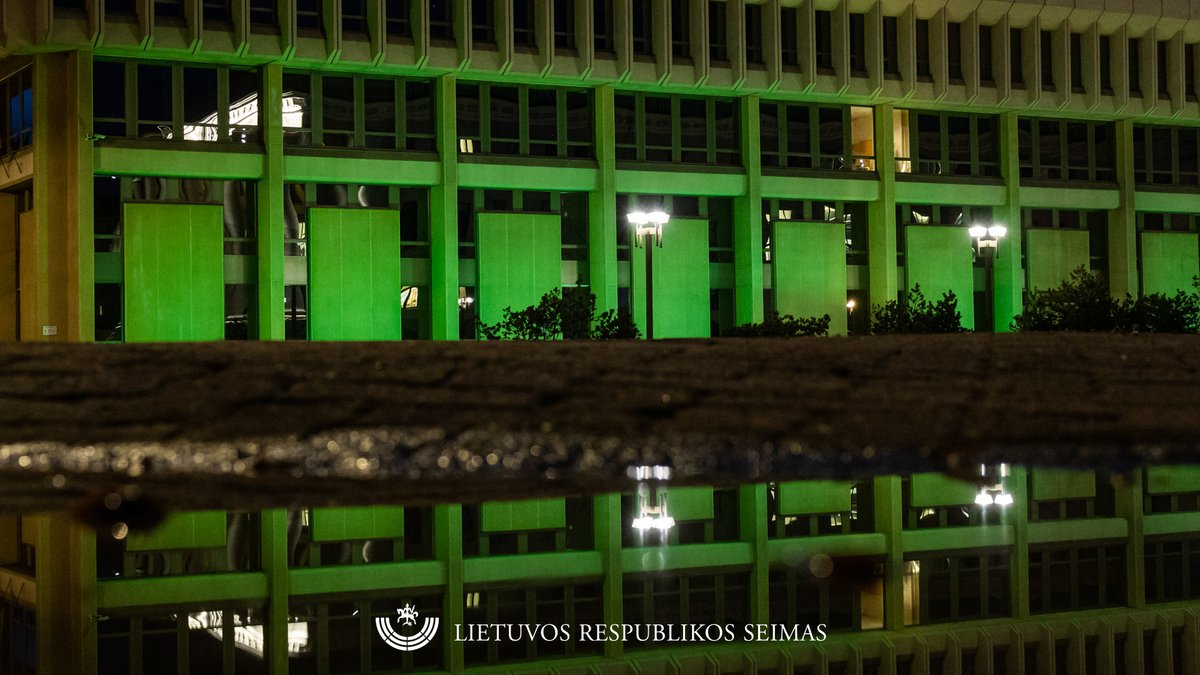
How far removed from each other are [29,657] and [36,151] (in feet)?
125

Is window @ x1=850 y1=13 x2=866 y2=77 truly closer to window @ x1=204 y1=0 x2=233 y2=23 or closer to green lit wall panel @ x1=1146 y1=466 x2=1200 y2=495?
window @ x1=204 y1=0 x2=233 y2=23

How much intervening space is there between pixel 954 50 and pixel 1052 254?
9.52 metres

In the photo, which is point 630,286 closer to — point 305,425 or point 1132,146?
point 1132,146

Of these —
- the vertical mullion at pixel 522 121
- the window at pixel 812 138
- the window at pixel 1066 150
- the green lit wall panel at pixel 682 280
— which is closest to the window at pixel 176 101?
the vertical mullion at pixel 522 121

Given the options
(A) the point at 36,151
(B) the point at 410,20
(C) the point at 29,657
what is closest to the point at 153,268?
(A) the point at 36,151

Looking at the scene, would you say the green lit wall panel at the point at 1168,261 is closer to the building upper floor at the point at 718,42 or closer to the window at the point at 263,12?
the building upper floor at the point at 718,42

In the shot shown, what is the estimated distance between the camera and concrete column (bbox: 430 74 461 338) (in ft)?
134

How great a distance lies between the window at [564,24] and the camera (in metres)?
42.9

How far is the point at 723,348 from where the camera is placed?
31.0 feet

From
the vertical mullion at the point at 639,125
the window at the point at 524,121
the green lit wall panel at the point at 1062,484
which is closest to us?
the green lit wall panel at the point at 1062,484

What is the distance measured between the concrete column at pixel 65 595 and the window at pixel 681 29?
135 feet

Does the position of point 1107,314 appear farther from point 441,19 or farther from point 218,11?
point 218,11

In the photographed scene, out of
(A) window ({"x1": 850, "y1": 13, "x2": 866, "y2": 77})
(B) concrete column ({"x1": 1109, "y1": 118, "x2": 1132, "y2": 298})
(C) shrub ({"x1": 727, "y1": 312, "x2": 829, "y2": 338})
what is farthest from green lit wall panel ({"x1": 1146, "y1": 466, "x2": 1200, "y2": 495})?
(B) concrete column ({"x1": 1109, "y1": 118, "x2": 1132, "y2": 298})

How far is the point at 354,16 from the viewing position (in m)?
40.8
